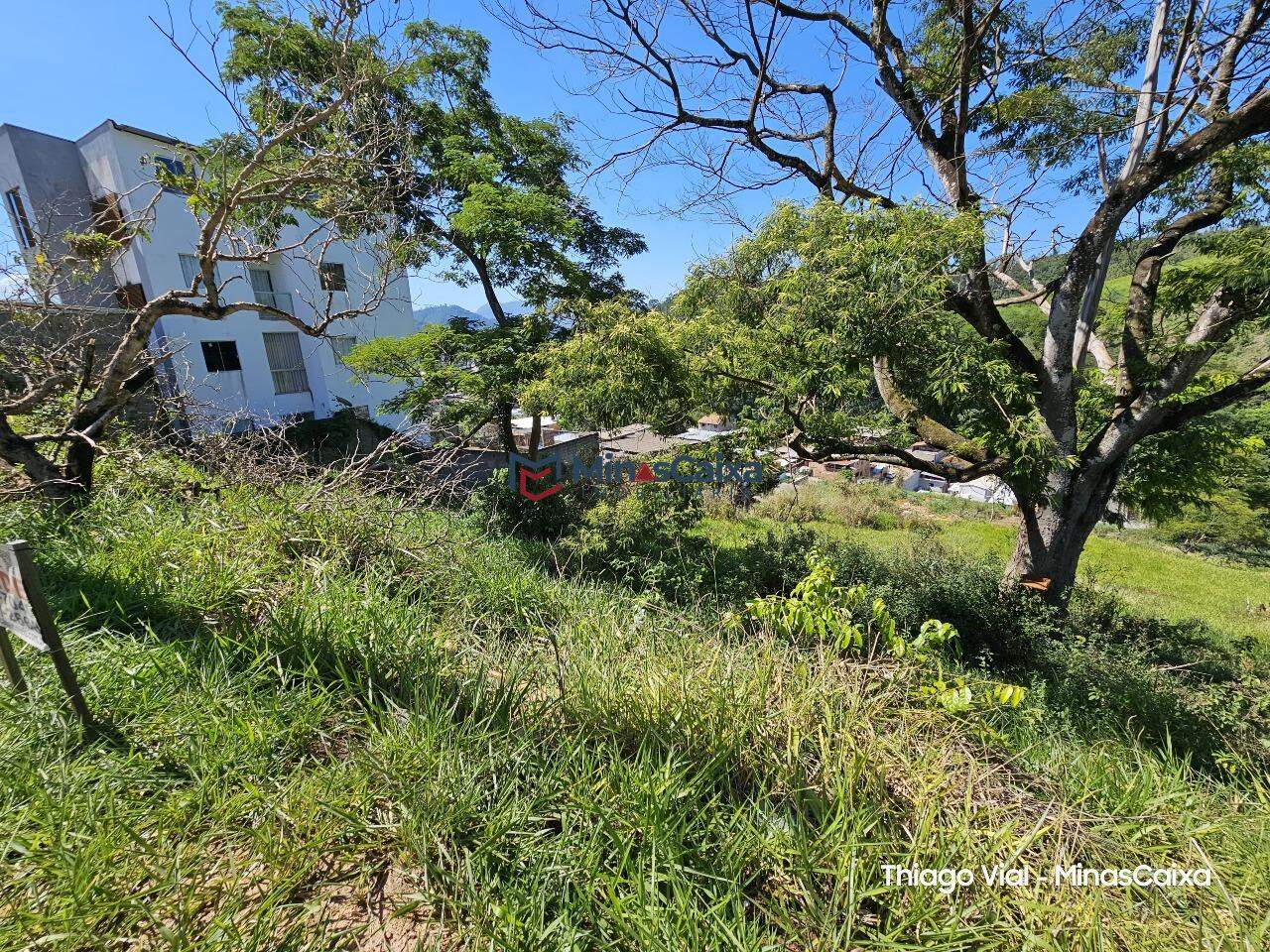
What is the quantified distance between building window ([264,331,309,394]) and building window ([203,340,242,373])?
3.38ft

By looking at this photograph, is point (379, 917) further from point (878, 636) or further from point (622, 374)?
point (622, 374)

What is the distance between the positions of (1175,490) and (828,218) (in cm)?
630

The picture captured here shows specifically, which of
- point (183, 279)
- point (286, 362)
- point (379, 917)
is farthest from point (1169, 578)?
point (183, 279)

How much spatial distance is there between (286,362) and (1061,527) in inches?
886

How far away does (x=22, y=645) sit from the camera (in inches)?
86.2

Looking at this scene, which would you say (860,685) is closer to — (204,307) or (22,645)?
(22,645)

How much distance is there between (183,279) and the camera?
1493 cm

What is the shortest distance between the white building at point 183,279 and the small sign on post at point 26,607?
10.0 meters

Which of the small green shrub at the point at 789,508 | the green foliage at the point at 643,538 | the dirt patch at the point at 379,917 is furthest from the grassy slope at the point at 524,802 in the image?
the small green shrub at the point at 789,508

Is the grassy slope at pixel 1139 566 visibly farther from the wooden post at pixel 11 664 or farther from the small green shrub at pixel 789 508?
the wooden post at pixel 11 664

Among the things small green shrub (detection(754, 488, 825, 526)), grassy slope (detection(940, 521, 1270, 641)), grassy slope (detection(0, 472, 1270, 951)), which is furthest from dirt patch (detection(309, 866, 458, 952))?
small green shrub (detection(754, 488, 825, 526))

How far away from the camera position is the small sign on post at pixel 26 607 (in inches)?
62.7

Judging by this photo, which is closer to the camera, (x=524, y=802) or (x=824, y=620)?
(x=524, y=802)

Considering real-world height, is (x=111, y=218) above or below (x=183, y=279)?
below
